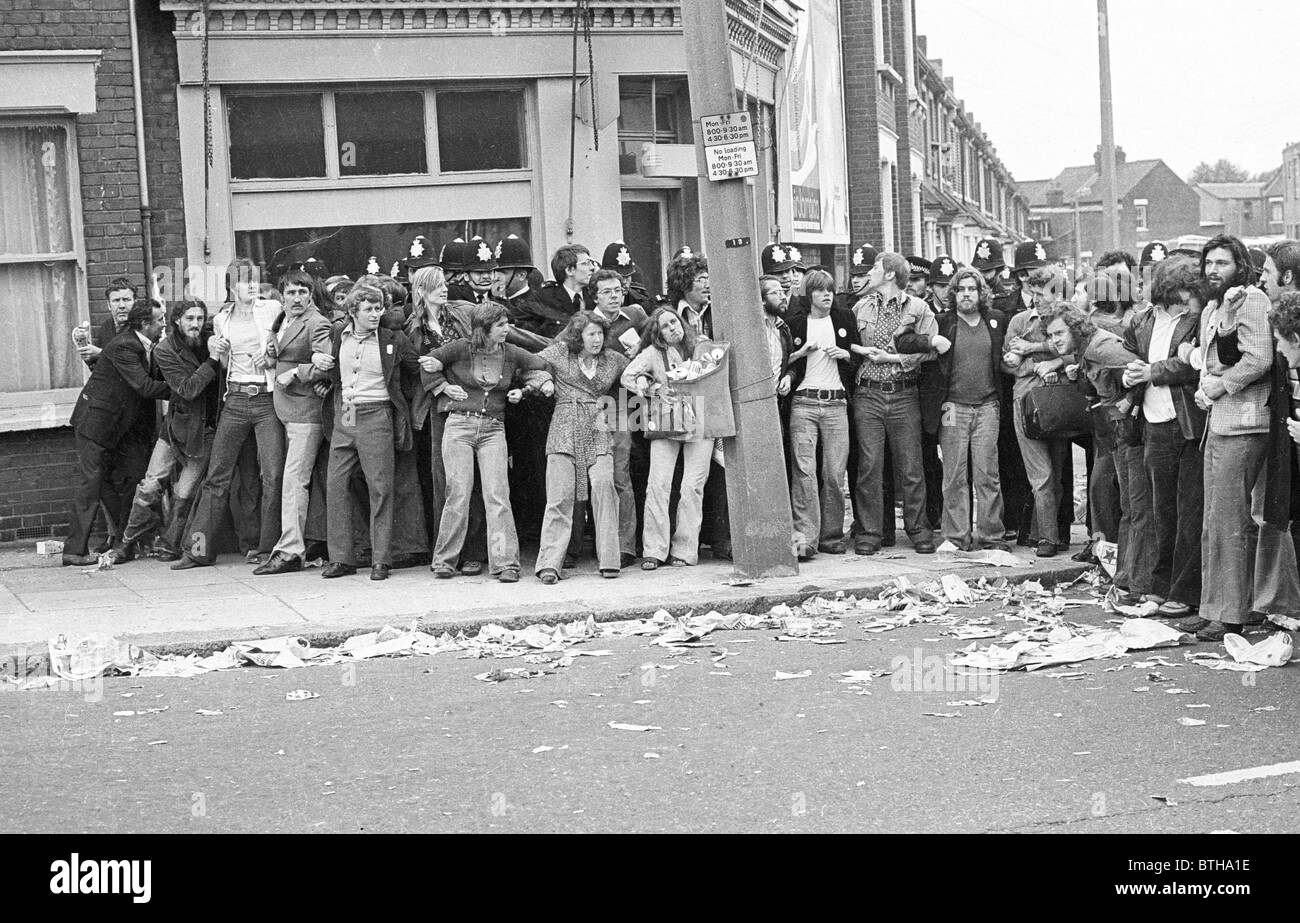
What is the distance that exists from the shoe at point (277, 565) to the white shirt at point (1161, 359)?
5.50 m

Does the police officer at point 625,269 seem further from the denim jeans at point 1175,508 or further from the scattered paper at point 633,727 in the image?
the scattered paper at point 633,727

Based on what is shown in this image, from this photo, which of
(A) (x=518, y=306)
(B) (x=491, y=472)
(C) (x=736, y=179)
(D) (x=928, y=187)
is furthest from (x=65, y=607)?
(D) (x=928, y=187)

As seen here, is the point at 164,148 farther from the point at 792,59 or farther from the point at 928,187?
the point at 928,187

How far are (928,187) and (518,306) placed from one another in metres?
22.9

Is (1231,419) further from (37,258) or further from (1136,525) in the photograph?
(37,258)

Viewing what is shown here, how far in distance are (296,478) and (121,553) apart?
1544 millimetres

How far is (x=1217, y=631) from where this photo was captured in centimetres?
875

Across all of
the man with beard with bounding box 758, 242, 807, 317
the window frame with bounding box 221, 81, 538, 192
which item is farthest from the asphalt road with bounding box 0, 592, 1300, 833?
the window frame with bounding box 221, 81, 538, 192

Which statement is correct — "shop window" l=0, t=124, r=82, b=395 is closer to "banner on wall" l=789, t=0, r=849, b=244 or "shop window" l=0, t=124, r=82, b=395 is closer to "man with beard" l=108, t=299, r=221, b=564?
"man with beard" l=108, t=299, r=221, b=564

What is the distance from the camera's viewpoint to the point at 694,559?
36.5 feet

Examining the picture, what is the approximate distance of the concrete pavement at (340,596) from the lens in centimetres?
926

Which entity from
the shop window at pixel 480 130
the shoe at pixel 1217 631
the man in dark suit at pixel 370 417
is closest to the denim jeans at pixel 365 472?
the man in dark suit at pixel 370 417

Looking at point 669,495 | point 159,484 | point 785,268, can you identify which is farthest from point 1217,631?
point 159,484

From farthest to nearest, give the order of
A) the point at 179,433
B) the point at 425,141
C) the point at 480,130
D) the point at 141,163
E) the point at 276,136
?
the point at 480,130
the point at 425,141
the point at 276,136
the point at 141,163
the point at 179,433
